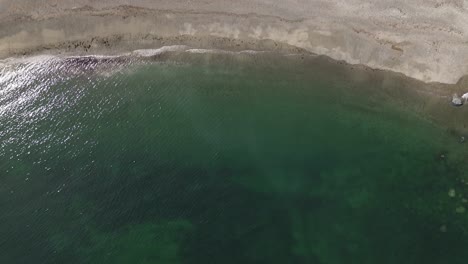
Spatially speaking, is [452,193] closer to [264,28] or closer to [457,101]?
[457,101]

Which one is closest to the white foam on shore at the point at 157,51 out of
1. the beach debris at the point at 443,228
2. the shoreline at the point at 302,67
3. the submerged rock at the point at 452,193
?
the shoreline at the point at 302,67

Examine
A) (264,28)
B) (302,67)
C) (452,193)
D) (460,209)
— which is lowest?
(460,209)

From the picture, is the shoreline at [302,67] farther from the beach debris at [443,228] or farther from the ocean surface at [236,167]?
the beach debris at [443,228]

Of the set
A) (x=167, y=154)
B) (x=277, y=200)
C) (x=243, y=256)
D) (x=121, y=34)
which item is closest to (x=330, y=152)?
(x=277, y=200)

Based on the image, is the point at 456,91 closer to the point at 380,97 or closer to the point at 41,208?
the point at 380,97

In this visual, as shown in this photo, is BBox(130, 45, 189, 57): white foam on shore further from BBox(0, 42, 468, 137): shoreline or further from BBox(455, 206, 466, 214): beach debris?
BBox(455, 206, 466, 214): beach debris

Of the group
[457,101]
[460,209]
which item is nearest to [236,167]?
[460,209]
